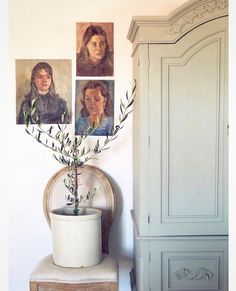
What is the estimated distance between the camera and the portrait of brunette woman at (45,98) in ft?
9.46

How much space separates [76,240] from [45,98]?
105 cm

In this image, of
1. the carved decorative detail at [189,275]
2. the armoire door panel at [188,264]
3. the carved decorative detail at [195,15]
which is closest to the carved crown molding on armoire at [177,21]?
the carved decorative detail at [195,15]

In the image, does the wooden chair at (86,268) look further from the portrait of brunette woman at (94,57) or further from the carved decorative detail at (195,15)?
the carved decorative detail at (195,15)

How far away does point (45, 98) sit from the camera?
2.89m

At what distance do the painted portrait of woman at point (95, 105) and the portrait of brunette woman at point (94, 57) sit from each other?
3.0 inches

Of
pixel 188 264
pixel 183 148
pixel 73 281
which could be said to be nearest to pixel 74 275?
pixel 73 281

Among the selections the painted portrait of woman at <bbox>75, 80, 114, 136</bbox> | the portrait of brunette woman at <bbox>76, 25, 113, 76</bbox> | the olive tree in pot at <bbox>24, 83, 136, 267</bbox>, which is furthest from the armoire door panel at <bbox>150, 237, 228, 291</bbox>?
the portrait of brunette woman at <bbox>76, 25, 113, 76</bbox>

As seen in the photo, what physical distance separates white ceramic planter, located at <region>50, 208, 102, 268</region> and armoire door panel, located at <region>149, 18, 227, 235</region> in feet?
1.16

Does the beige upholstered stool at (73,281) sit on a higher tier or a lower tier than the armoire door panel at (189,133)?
lower

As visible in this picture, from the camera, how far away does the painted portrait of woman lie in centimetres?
288

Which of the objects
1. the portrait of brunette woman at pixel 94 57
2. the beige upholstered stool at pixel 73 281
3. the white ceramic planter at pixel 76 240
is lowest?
the beige upholstered stool at pixel 73 281

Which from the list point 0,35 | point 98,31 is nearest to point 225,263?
point 98,31

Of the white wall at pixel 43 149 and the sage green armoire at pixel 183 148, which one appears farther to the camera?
the white wall at pixel 43 149

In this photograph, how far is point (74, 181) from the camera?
8.72 ft
